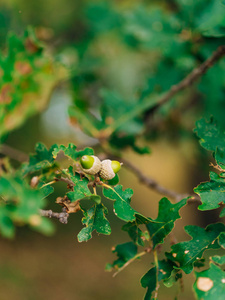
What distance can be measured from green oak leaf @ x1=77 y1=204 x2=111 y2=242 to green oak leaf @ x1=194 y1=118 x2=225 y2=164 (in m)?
0.28

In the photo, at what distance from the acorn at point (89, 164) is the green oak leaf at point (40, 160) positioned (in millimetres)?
87

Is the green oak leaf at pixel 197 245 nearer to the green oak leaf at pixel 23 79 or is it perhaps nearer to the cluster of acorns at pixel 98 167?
the cluster of acorns at pixel 98 167

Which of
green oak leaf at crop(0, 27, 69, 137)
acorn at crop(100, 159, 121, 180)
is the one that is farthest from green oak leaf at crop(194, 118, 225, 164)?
green oak leaf at crop(0, 27, 69, 137)

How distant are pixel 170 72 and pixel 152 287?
915 mm

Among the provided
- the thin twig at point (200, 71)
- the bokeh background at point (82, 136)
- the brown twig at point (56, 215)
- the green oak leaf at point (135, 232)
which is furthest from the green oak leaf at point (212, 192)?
the bokeh background at point (82, 136)

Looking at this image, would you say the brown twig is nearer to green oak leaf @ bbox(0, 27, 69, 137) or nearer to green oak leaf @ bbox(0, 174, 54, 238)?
green oak leaf @ bbox(0, 174, 54, 238)

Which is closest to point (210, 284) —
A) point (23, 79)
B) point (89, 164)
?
point (89, 164)

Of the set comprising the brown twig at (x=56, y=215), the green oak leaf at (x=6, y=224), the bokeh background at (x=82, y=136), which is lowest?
the bokeh background at (x=82, y=136)

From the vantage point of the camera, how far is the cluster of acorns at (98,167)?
0.65 meters

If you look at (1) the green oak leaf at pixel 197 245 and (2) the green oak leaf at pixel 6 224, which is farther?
(1) the green oak leaf at pixel 197 245

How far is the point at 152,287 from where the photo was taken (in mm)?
682

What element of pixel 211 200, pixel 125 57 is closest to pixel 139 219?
pixel 211 200

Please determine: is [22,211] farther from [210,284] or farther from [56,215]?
[210,284]

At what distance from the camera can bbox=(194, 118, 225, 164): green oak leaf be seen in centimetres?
73
